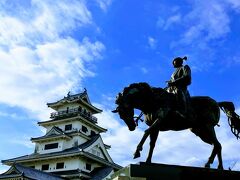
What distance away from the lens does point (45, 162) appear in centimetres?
4516

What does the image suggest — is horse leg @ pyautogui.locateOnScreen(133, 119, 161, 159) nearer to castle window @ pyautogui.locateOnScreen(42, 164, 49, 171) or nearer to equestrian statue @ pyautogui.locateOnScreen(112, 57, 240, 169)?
equestrian statue @ pyautogui.locateOnScreen(112, 57, 240, 169)

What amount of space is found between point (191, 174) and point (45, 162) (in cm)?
4040

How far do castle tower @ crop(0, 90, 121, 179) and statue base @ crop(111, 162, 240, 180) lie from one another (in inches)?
1358

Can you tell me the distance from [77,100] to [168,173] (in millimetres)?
45970

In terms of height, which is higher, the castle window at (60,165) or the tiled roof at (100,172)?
the castle window at (60,165)

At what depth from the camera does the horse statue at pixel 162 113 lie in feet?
25.7

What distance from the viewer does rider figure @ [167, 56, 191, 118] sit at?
26.7 feet

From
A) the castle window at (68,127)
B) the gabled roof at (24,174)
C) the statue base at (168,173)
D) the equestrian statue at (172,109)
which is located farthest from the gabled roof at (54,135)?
the statue base at (168,173)

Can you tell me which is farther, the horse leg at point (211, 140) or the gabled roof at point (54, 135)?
the gabled roof at point (54, 135)

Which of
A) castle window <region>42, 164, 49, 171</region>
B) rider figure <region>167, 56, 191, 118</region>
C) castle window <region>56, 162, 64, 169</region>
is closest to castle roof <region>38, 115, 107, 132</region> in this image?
castle window <region>56, 162, 64, 169</region>

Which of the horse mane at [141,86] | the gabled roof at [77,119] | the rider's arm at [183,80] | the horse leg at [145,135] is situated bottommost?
the horse leg at [145,135]

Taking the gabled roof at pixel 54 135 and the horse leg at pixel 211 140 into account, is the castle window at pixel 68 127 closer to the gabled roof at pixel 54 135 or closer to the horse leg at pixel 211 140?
the gabled roof at pixel 54 135

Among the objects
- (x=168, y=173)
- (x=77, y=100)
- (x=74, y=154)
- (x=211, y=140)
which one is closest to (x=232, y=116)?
(x=211, y=140)

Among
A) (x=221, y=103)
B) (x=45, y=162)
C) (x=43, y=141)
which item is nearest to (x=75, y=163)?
(x=45, y=162)
